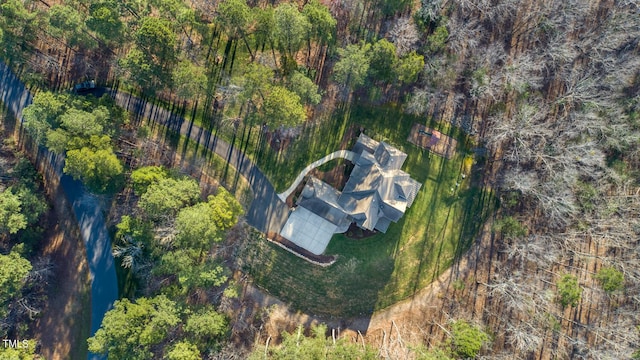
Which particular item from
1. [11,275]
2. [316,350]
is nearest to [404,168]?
[316,350]

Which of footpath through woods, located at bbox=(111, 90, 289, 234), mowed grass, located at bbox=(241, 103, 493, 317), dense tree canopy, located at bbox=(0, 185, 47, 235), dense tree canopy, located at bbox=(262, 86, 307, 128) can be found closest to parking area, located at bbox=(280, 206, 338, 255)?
footpath through woods, located at bbox=(111, 90, 289, 234)

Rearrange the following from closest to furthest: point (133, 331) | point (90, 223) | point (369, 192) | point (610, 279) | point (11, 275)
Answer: point (133, 331) < point (11, 275) < point (610, 279) < point (369, 192) < point (90, 223)

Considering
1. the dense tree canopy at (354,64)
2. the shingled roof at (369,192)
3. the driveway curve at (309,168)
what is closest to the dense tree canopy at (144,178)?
the driveway curve at (309,168)

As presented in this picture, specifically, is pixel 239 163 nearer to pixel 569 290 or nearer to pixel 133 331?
pixel 133 331

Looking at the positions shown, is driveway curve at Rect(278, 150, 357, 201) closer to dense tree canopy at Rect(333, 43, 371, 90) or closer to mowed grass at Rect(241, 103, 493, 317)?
mowed grass at Rect(241, 103, 493, 317)

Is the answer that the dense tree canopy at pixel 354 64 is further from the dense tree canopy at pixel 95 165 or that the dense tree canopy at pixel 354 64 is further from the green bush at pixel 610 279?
the green bush at pixel 610 279

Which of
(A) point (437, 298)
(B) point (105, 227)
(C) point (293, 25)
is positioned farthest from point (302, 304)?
(C) point (293, 25)
